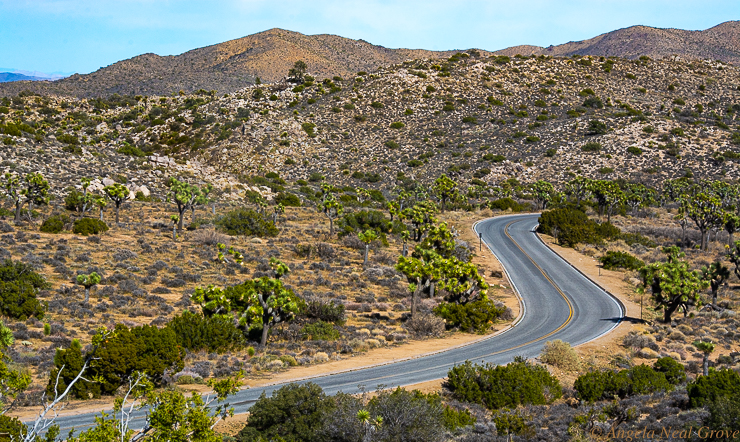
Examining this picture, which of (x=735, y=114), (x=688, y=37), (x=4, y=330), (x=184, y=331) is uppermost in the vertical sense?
(x=688, y=37)

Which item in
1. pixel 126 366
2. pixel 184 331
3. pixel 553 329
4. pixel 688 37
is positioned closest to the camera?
pixel 126 366

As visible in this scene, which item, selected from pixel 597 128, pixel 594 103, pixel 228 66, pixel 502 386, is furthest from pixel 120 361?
pixel 228 66

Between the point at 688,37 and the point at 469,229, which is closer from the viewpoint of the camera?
the point at 469,229

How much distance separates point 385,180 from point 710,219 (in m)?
43.1

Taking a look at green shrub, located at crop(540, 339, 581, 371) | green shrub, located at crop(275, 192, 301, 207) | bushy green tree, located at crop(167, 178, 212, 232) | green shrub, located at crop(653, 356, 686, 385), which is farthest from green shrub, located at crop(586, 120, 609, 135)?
green shrub, located at crop(653, 356, 686, 385)

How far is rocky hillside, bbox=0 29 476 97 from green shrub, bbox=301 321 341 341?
4390 inches

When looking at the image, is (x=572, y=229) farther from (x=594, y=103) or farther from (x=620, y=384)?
(x=594, y=103)

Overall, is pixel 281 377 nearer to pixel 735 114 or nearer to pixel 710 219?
pixel 710 219

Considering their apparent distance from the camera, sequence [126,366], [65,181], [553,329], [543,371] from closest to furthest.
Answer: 1. [126,366]
2. [543,371]
3. [553,329]
4. [65,181]

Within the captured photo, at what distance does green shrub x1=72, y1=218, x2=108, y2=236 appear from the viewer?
3916 cm

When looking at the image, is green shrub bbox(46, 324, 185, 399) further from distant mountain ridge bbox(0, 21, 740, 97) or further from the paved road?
distant mountain ridge bbox(0, 21, 740, 97)

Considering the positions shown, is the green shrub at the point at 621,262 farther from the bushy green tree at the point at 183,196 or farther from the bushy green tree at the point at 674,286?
the bushy green tree at the point at 183,196

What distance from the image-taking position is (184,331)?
21.1 meters

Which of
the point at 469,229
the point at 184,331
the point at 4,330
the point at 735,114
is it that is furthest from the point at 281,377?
the point at 735,114
